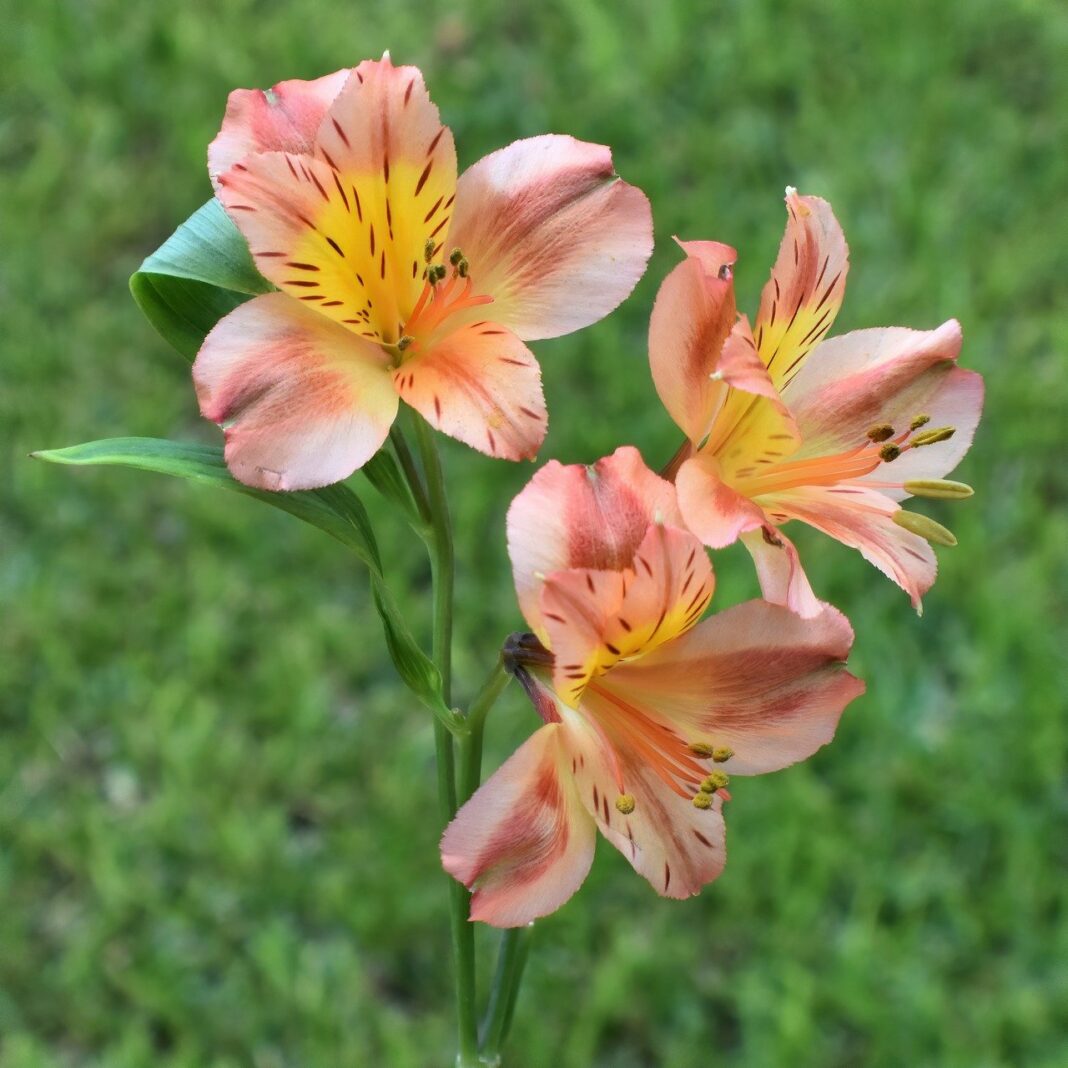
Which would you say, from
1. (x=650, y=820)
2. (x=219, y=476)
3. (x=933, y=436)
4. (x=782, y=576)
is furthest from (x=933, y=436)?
(x=219, y=476)

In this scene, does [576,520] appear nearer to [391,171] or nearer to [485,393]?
[485,393]

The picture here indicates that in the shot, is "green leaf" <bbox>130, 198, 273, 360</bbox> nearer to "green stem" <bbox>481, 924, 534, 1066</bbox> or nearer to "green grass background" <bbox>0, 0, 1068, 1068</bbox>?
"green stem" <bbox>481, 924, 534, 1066</bbox>

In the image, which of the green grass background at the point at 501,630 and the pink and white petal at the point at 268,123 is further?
the green grass background at the point at 501,630

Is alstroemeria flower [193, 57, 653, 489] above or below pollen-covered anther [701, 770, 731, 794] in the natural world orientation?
above

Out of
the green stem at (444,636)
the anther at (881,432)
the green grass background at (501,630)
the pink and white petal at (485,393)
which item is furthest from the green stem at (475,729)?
the green grass background at (501,630)

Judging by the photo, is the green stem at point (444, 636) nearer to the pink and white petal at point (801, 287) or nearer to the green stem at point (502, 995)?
the green stem at point (502, 995)

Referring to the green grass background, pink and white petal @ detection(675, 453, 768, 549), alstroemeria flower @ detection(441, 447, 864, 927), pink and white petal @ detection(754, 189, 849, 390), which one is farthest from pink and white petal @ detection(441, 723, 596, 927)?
the green grass background

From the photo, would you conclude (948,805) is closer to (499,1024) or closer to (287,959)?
(287,959)
